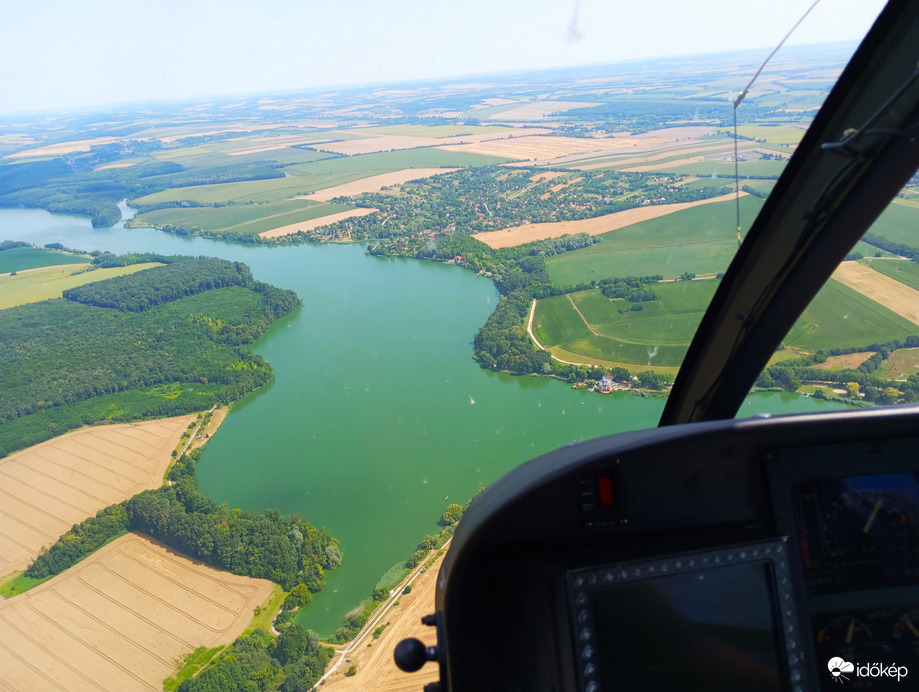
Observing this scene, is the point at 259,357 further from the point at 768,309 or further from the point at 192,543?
the point at 768,309

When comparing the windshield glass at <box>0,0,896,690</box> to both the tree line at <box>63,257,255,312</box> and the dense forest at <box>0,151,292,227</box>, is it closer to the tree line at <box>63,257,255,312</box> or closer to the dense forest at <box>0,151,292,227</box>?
the tree line at <box>63,257,255,312</box>

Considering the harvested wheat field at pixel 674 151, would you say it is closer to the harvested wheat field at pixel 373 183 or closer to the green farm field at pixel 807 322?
the green farm field at pixel 807 322

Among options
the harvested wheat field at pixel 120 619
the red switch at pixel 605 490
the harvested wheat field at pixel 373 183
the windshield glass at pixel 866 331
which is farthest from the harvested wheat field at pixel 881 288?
the harvested wheat field at pixel 373 183

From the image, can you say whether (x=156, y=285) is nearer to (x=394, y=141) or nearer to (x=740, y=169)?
(x=740, y=169)

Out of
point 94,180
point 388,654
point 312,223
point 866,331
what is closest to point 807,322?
point 866,331

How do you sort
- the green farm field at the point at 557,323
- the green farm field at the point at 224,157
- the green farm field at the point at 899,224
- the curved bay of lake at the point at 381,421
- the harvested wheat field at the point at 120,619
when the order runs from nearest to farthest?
the green farm field at the point at 899,224 → the harvested wheat field at the point at 120,619 → the curved bay of lake at the point at 381,421 → the green farm field at the point at 557,323 → the green farm field at the point at 224,157

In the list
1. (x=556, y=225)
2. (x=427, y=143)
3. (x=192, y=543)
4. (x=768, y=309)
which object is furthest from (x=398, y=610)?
(x=427, y=143)
